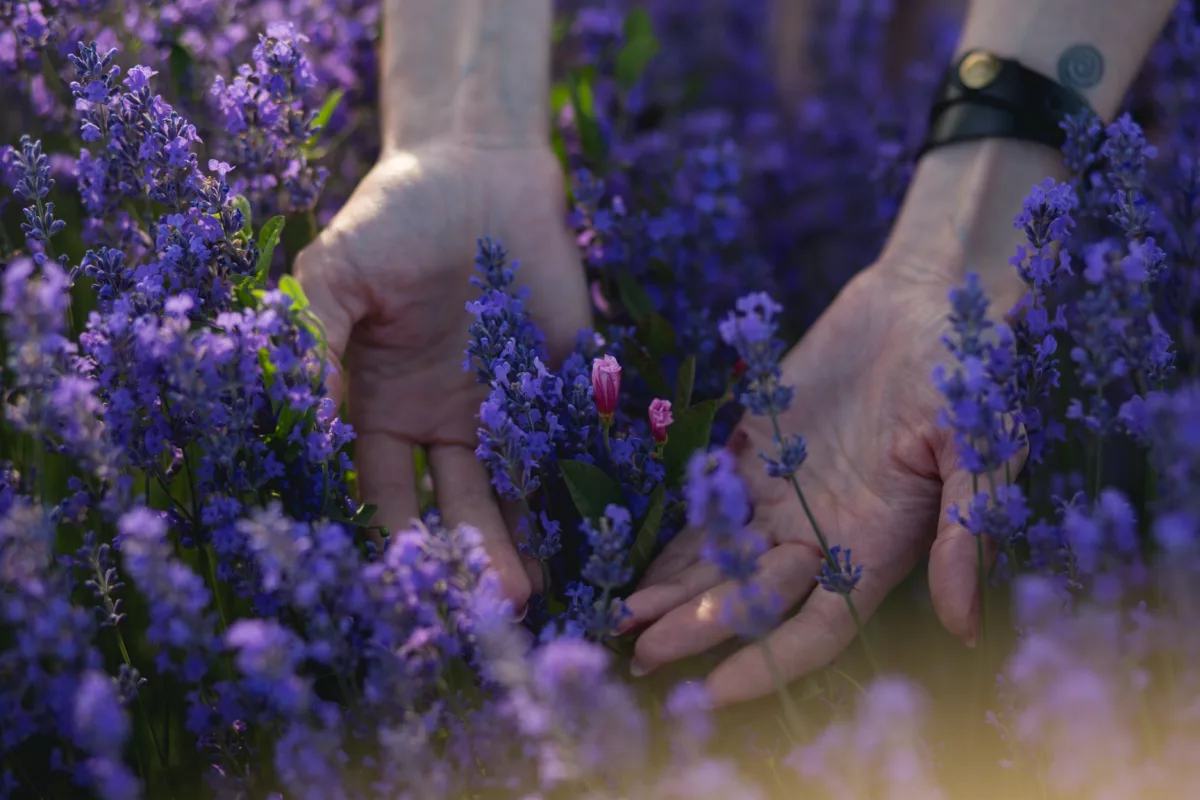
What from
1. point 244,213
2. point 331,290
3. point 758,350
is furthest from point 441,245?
point 758,350

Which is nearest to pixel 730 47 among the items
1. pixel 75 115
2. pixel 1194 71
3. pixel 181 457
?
pixel 1194 71

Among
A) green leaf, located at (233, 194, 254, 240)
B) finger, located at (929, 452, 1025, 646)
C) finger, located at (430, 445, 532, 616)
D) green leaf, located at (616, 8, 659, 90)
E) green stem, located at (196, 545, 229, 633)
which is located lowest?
green stem, located at (196, 545, 229, 633)

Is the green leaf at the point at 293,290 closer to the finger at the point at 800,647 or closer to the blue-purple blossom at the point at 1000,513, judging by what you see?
the finger at the point at 800,647

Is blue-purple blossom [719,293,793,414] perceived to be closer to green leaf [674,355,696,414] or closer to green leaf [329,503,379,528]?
green leaf [674,355,696,414]

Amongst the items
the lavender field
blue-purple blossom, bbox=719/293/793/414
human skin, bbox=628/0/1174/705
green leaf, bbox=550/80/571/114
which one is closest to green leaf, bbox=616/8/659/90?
the lavender field

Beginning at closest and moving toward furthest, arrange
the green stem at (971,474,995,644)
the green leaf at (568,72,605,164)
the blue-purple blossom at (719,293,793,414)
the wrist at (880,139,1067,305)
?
the blue-purple blossom at (719,293,793,414) < the green stem at (971,474,995,644) < the wrist at (880,139,1067,305) < the green leaf at (568,72,605,164)

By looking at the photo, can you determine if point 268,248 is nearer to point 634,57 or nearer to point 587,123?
point 587,123
